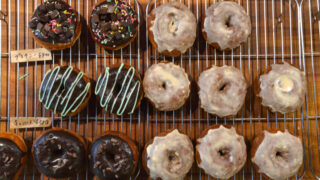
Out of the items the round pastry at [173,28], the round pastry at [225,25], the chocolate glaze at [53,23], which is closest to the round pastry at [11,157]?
the chocolate glaze at [53,23]

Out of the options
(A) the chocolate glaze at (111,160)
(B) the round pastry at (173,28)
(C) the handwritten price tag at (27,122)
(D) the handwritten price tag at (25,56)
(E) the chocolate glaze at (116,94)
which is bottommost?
(A) the chocolate glaze at (111,160)

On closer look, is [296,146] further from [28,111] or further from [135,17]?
[28,111]

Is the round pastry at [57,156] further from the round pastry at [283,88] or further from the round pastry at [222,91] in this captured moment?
the round pastry at [283,88]

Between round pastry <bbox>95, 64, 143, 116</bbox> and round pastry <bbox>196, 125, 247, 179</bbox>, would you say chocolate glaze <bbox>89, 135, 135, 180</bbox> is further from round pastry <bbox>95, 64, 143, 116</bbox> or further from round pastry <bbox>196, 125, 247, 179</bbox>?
round pastry <bbox>196, 125, 247, 179</bbox>

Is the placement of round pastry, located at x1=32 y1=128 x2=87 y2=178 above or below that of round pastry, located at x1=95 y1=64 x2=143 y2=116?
below

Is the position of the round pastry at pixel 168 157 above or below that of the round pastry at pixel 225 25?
below

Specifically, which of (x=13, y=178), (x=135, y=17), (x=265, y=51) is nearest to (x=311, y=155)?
(x=265, y=51)

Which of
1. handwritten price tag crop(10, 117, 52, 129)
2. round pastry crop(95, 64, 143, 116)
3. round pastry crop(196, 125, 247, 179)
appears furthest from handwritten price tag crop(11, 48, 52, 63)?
round pastry crop(196, 125, 247, 179)
